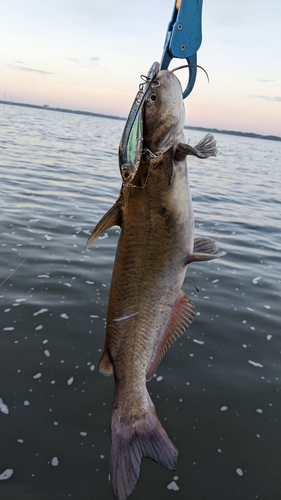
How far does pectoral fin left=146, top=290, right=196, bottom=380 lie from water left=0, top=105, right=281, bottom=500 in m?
1.78

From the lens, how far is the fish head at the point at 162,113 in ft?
8.04

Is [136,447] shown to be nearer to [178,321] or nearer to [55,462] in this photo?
[178,321]

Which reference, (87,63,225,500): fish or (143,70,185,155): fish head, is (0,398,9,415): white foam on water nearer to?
(87,63,225,500): fish

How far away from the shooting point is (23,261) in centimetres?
789

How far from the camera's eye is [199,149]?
107 inches

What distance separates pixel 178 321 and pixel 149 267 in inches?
22.6

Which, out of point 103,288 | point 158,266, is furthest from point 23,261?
point 158,266

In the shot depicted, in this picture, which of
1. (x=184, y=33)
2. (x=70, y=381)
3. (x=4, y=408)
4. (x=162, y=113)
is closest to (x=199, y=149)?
(x=162, y=113)

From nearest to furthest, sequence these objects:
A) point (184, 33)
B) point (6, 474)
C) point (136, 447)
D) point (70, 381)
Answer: point (184, 33) < point (136, 447) < point (6, 474) < point (70, 381)

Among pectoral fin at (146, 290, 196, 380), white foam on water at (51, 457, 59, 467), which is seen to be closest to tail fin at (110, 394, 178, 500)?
pectoral fin at (146, 290, 196, 380)

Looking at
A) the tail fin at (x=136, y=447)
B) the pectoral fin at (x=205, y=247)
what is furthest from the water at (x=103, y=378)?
the pectoral fin at (x=205, y=247)

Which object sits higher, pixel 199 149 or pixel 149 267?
pixel 199 149

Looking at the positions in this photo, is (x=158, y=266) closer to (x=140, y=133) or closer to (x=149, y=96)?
(x=140, y=133)

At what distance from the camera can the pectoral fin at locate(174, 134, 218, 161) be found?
2508mm
